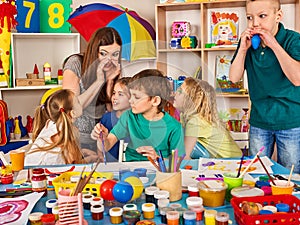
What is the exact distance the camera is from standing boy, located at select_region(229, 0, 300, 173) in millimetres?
1587

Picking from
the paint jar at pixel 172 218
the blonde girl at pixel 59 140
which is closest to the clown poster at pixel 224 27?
the blonde girl at pixel 59 140

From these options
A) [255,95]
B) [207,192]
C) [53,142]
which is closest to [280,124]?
[255,95]

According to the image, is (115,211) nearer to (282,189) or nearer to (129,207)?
(129,207)

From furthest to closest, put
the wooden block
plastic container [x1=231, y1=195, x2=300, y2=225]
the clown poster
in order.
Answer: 1. the clown poster
2. the wooden block
3. plastic container [x1=231, y1=195, x2=300, y2=225]

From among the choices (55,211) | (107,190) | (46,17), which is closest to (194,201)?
(107,190)

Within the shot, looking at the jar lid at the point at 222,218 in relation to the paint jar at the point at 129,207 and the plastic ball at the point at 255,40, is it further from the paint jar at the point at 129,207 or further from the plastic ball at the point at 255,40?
the plastic ball at the point at 255,40

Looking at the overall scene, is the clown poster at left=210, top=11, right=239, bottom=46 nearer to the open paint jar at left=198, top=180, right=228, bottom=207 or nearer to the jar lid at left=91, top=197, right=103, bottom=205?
the open paint jar at left=198, top=180, right=228, bottom=207

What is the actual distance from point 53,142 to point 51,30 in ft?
6.19

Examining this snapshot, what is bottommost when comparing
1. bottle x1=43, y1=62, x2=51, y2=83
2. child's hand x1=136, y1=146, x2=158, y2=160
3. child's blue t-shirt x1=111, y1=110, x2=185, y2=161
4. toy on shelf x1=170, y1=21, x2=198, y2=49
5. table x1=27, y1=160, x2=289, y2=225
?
table x1=27, y1=160, x2=289, y2=225

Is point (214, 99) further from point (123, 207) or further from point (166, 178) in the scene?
point (123, 207)

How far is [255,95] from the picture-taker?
5.63 ft

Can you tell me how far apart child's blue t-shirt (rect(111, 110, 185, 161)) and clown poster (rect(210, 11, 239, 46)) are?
2.23m

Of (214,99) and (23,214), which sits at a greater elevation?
(214,99)

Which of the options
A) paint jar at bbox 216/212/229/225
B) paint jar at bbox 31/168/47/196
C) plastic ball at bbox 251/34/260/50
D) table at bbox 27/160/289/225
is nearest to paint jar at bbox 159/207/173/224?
table at bbox 27/160/289/225
